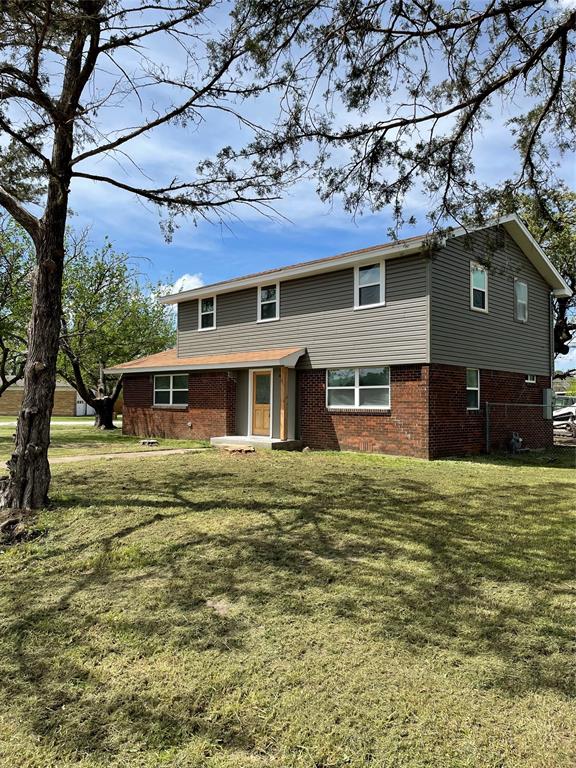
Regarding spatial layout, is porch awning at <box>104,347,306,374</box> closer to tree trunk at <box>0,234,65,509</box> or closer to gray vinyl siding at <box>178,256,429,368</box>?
gray vinyl siding at <box>178,256,429,368</box>

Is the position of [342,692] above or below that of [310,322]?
below

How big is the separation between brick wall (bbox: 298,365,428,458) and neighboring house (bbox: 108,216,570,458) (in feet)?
0.10

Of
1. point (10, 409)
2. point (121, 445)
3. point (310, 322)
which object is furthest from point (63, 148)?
point (10, 409)

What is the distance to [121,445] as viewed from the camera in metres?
15.9

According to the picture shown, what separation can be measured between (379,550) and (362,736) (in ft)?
9.09

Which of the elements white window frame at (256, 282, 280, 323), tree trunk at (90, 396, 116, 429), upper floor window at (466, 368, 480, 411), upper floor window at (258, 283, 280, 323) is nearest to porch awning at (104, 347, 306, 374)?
white window frame at (256, 282, 280, 323)

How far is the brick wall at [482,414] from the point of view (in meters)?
12.8

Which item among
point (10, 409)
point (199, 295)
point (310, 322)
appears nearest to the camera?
point (310, 322)

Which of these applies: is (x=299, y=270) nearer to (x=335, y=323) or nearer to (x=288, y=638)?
(x=335, y=323)

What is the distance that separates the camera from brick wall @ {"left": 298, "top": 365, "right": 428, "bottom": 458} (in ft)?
41.4

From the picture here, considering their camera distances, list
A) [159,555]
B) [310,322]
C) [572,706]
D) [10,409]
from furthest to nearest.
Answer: [10,409] < [310,322] < [159,555] < [572,706]

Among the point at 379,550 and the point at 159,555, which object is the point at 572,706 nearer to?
Answer: the point at 379,550

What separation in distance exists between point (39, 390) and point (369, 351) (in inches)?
351

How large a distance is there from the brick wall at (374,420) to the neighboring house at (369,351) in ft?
0.10
